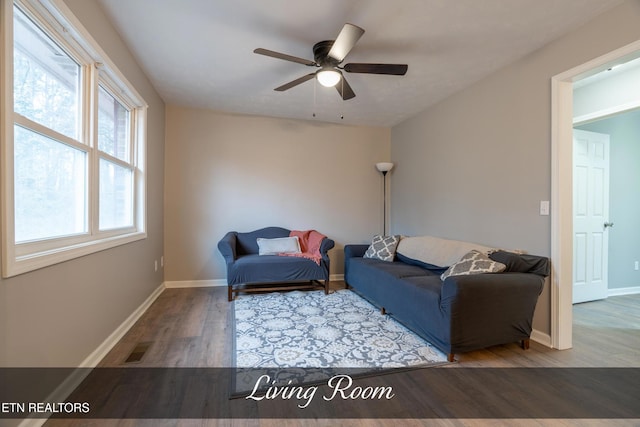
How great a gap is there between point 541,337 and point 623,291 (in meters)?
2.48

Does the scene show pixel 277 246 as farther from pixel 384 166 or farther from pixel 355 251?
pixel 384 166

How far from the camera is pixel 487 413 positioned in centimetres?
156

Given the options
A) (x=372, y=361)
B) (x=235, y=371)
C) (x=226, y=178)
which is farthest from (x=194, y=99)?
(x=372, y=361)

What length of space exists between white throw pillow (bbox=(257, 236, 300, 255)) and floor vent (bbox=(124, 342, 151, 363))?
1.84 meters

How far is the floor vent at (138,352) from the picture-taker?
207cm

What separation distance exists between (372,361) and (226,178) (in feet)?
10.4

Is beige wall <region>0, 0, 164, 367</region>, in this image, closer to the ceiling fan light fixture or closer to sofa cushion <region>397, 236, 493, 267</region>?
the ceiling fan light fixture

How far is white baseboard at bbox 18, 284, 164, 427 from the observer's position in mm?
1451

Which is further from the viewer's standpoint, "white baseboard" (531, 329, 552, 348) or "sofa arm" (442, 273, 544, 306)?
"white baseboard" (531, 329, 552, 348)

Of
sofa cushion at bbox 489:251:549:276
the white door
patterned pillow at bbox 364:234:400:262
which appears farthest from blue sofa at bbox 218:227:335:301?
the white door

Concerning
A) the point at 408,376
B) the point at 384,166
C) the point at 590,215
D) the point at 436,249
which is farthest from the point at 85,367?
the point at 590,215

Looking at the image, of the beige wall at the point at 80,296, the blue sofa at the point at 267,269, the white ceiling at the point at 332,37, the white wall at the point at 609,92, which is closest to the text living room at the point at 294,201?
the beige wall at the point at 80,296

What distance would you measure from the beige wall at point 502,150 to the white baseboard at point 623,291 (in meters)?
2.25

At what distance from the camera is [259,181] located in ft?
14.3
